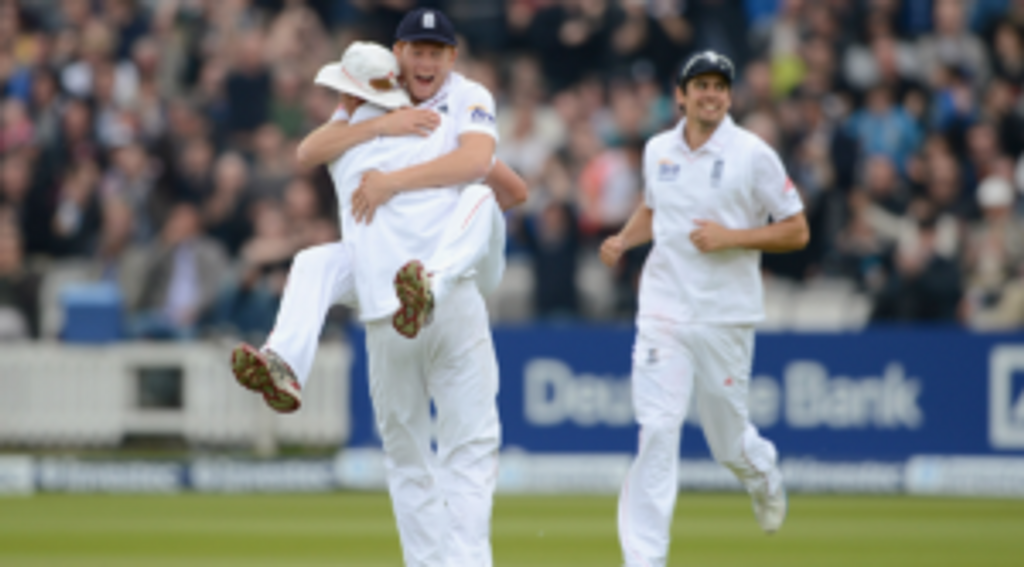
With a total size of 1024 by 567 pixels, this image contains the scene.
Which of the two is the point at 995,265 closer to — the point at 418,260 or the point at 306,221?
the point at 306,221

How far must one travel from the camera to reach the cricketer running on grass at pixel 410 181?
634cm

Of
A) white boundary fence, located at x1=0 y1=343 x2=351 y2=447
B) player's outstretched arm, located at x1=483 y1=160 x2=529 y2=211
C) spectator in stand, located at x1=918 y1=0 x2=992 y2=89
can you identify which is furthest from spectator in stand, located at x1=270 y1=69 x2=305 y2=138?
player's outstretched arm, located at x1=483 y1=160 x2=529 y2=211

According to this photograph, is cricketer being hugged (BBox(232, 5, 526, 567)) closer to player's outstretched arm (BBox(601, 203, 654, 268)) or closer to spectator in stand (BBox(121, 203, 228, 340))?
player's outstretched arm (BBox(601, 203, 654, 268))

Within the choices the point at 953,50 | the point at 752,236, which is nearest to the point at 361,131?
the point at 752,236

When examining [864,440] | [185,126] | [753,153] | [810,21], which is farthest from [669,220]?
[185,126]

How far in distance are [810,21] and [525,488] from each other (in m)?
6.22

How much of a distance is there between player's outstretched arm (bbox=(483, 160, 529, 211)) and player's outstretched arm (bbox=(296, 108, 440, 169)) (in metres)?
0.48

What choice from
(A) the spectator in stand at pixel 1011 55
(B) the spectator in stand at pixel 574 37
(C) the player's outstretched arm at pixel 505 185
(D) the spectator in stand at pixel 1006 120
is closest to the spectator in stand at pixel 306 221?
(B) the spectator in stand at pixel 574 37

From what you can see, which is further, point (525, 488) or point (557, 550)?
point (525, 488)

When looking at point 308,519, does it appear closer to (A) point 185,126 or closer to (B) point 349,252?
(B) point 349,252

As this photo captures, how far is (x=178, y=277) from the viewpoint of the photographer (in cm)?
1520

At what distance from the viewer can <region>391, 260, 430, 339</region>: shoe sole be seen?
611cm

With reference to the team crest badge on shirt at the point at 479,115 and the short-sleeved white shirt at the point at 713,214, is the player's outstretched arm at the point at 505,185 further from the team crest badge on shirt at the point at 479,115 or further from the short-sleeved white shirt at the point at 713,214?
the short-sleeved white shirt at the point at 713,214

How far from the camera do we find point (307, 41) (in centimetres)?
1775
